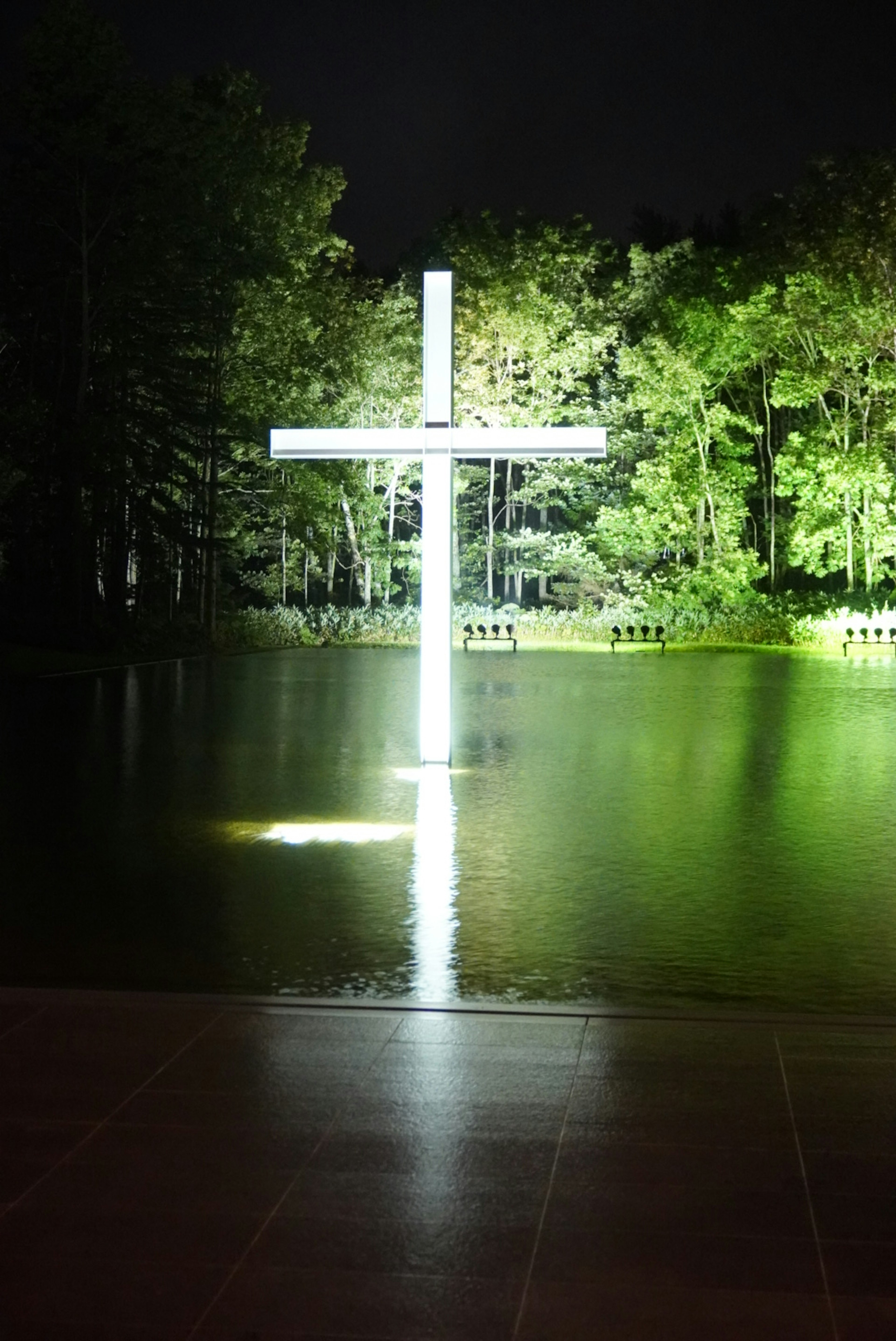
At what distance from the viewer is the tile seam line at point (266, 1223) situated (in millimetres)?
3355

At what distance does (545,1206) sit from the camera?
155 inches

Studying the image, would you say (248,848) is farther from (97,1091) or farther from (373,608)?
(373,608)

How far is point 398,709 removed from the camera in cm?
2116

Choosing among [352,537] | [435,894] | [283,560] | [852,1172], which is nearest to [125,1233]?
[852,1172]

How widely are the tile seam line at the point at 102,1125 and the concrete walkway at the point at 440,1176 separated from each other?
0.4 inches

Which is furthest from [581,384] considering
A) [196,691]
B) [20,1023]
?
[20,1023]

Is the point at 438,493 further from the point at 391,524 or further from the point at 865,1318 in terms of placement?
the point at 391,524

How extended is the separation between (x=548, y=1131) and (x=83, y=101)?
112 ft

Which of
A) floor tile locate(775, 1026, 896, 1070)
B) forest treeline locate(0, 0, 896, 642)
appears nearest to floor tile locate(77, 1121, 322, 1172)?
floor tile locate(775, 1026, 896, 1070)

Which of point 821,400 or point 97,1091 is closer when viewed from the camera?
point 97,1091

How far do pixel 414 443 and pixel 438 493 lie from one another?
0.49 metres

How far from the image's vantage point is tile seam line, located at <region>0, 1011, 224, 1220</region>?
395cm

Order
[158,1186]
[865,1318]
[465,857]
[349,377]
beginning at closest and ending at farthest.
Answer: [865,1318] < [158,1186] < [465,857] < [349,377]

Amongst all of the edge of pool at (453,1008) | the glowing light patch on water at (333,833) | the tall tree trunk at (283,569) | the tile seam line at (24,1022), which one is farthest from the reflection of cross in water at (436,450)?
the tall tree trunk at (283,569)
